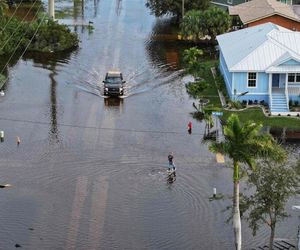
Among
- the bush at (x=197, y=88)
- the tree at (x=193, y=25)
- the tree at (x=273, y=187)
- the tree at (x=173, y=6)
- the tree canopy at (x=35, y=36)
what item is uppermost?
the tree at (x=173, y=6)

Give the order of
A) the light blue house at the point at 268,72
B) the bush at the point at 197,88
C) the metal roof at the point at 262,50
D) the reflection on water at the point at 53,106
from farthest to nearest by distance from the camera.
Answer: the bush at the point at 197,88, the metal roof at the point at 262,50, the light blue house at the point at 268,72, the reflection on water at the point at 53,106

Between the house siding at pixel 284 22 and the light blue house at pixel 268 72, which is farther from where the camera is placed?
the house siding at pixel 284 22

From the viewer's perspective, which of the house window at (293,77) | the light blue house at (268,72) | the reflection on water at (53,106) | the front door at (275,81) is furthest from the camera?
the front door at (275,81)

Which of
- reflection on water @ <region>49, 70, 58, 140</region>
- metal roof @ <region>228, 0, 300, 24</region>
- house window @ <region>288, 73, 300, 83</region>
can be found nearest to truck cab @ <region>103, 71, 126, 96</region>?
reflection on water @ <region>49, 70, 58, 140</region>

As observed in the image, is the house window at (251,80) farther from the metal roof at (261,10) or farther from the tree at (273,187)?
the tree at (273,187)

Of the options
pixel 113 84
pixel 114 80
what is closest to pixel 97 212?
pixel 113 84

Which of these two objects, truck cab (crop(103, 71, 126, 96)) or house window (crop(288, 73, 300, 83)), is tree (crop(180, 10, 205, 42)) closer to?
truck cab (crop(103, 71, 126, 96))

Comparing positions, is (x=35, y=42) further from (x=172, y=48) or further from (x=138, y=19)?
(x=138, y=19)

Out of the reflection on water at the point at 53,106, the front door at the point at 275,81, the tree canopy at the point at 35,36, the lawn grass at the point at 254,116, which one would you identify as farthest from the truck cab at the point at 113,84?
the tree canopy at the point at 35,36
